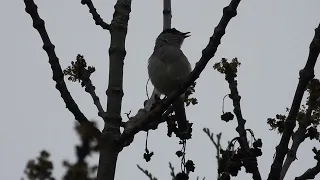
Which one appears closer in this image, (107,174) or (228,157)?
(107,174)

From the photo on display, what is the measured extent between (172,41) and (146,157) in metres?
3.20

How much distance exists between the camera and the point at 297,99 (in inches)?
80.2

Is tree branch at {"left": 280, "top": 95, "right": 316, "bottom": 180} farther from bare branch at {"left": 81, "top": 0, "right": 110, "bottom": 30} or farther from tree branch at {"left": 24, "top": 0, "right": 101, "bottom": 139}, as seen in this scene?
bare branch at {"left": 81, "top": 0, "right": 110, "bottom": 30}

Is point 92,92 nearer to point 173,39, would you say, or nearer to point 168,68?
point 168,68

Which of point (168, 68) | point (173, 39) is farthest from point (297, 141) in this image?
point (173, 39)

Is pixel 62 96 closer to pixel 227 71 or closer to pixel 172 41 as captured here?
pixel 227 71

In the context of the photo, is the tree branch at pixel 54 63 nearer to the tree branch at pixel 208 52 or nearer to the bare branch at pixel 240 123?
the tree branch at pixel 208 52

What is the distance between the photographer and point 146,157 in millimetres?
3432

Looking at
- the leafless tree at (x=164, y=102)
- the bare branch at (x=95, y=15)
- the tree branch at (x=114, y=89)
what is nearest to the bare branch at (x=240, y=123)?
the leafless tree at (x=164, y=102)

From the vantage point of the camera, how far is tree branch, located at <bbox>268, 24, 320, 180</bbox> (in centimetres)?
195

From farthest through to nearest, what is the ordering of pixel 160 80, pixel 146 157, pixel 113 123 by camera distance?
pixel 160 80 → pixel 146 157 → pixel 113 123

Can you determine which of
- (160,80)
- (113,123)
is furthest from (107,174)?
(160,80)

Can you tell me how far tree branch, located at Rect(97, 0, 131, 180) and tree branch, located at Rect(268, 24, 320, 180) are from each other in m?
0.78

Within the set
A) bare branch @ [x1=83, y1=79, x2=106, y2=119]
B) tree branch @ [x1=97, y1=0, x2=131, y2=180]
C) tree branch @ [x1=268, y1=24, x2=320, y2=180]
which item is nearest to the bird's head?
bare branch @ [x1=83, y1=79, x2=106, y2=119]
